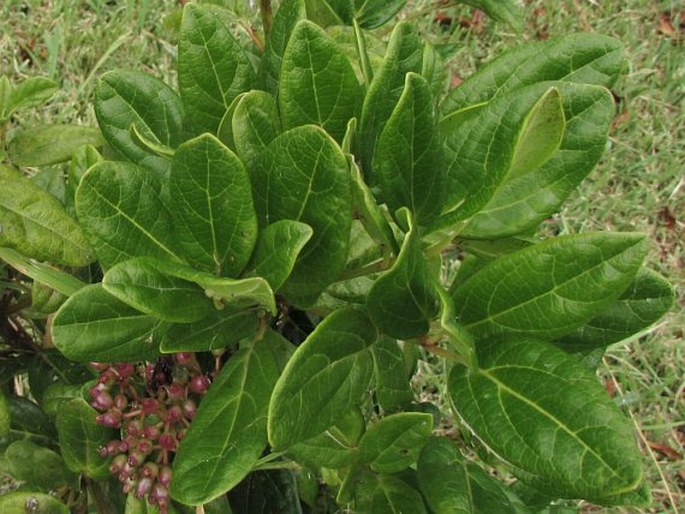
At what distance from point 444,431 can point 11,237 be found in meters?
1.82

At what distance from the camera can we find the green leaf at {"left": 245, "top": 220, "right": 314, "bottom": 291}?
0.82m

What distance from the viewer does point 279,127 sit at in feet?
3.16

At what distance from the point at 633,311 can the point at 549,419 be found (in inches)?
9.0

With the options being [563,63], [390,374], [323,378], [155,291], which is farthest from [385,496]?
[563,63]

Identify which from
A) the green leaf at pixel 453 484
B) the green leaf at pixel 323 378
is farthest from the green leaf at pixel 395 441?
the green leaf at pixel 323 378

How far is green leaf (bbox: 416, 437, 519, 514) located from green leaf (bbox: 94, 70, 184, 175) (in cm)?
48

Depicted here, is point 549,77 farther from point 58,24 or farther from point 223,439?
point 58,24

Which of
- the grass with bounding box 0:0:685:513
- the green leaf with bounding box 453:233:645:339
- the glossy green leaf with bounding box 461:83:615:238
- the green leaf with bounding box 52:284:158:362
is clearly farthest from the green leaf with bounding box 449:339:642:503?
the grass with bounding box 0:0:685:513

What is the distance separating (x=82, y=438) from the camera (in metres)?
1.19

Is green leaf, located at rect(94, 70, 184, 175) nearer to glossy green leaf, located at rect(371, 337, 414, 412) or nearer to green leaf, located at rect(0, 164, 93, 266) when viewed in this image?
green leaf, located at rect(0, 164, 93, 266)

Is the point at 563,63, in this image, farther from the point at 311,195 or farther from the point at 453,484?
the point at 453,484

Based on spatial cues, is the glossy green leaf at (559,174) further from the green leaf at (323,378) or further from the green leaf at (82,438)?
the green leaf at (82,438)

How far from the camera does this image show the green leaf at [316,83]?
0.90 meters

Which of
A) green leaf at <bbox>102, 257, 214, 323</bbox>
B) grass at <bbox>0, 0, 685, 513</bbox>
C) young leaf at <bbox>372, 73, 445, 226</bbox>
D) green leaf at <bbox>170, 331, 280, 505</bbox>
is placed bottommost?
grass at <bbox>0, 0, 685, 513</bbox>
